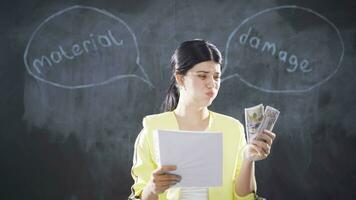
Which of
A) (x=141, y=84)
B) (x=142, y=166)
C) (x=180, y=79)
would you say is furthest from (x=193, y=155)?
(x=141, y=84)

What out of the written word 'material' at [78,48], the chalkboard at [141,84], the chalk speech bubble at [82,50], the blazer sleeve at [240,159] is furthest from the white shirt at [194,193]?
the written word 'material' at [78,48]

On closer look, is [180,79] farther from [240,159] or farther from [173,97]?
[240,159]

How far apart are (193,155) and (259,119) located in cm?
25

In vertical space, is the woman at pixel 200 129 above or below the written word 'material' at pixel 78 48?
below

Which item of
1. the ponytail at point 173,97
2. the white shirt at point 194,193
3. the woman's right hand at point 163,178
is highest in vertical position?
the ponytail at point 173,97

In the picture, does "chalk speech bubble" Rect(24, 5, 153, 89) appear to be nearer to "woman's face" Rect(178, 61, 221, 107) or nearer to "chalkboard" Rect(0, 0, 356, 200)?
"chalkboard" Rect(0, 0, 356, 200)

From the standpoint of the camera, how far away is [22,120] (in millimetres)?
3455

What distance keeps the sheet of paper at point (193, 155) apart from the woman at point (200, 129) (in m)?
0.09

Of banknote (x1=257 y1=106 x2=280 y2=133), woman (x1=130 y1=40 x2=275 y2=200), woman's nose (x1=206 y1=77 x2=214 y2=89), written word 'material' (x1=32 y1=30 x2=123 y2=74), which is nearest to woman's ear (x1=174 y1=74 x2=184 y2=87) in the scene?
woman (x1=130 y1=40 x2=275 y2=200)

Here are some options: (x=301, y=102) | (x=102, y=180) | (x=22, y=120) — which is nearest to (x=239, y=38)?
(x=301, y=102)

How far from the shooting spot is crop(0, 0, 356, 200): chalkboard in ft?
10.7

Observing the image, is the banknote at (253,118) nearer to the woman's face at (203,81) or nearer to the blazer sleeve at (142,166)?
the woman's face at (203,81)

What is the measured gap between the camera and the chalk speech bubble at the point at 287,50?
3.27 metres

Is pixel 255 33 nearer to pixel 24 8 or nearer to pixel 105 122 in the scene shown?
pixel 105 122
